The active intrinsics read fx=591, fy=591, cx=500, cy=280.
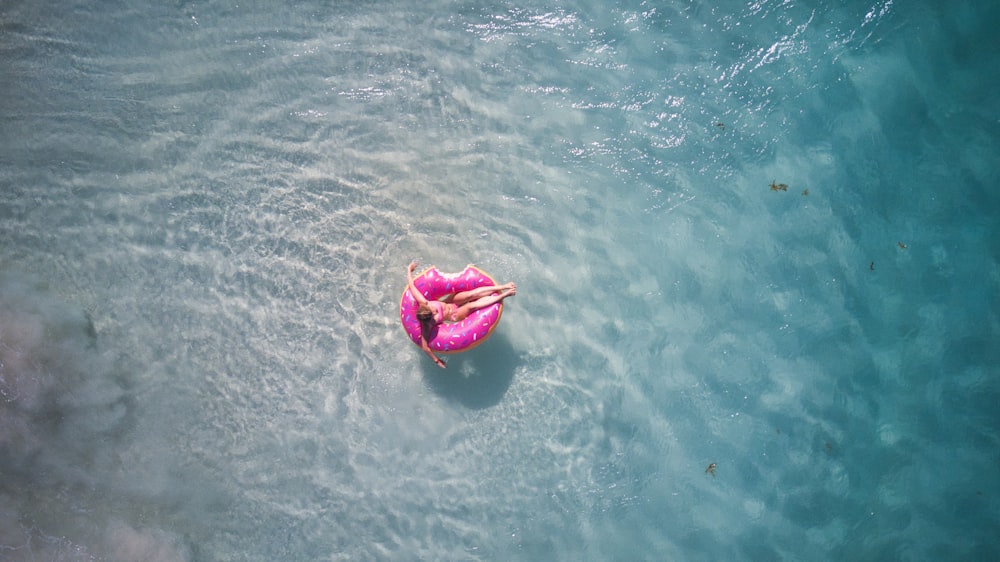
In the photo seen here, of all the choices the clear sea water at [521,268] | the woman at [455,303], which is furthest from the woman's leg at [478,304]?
the clear sea water at [521,268]

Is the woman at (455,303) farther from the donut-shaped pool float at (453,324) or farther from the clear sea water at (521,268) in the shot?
the clear sea water at (521,268)

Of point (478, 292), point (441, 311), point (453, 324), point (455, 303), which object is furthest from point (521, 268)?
point (441, 311)

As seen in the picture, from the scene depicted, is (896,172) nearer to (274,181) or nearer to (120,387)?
(274,181)

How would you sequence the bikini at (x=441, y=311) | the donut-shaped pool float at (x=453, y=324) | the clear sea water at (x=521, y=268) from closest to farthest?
the bikini at (x=441, y=311), the donut-shaped pool float at (x=453, y=324), the clear sea water at (x=521, y=268)

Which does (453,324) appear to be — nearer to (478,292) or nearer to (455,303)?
(455,303)

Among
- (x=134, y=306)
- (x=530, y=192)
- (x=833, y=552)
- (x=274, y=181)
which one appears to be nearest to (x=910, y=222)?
(x=833, y=552)

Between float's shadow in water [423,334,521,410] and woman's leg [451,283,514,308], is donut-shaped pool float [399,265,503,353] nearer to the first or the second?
woman's leg [451,283,514,308]

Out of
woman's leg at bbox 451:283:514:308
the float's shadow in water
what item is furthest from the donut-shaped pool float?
the float's shadow in water
